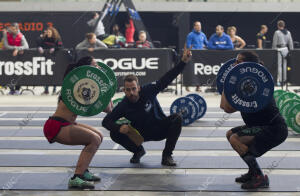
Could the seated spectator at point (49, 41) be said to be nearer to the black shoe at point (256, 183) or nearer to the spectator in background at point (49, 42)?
the spectator in background at point (49, 42)

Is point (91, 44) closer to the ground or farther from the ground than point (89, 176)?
farther from the ground

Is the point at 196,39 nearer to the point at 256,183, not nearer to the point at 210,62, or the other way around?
the point at 210,62

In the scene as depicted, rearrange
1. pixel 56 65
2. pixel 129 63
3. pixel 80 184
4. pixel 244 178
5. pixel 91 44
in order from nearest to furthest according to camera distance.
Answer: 1. pixel 80 184
2. pixel 244 178
3. pixel 129 63
4. pixel 56 65
5. pixel 91 44

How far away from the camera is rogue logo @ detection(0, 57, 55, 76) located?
16.7 meters

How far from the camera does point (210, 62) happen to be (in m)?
16.8

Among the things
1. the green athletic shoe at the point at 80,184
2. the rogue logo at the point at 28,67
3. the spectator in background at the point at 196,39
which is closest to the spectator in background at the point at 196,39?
the spectator in background at the point at 196,39

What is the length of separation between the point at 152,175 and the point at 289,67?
990cm

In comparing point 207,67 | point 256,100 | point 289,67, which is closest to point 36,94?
point 207,67

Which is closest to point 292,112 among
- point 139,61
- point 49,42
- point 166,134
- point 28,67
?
point 166,134

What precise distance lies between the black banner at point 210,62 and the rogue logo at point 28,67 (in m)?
3.53

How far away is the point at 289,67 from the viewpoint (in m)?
16.9

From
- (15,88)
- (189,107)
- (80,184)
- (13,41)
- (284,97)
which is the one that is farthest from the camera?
(15,88)

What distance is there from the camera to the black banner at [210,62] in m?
16.7

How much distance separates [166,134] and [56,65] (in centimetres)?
897
